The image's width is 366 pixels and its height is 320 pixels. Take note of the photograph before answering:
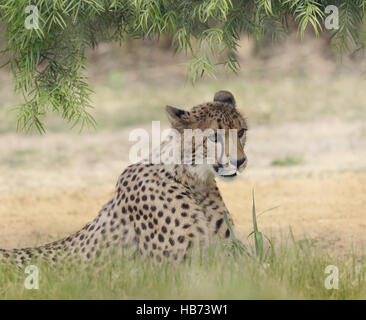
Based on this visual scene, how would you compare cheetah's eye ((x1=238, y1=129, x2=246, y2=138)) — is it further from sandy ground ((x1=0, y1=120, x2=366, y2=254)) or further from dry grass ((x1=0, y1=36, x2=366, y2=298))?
sandy ground ((x1=0, y1=120, x2=366, y2=254))

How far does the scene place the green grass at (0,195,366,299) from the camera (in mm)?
3602

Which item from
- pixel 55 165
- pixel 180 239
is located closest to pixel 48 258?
pixel 180 239

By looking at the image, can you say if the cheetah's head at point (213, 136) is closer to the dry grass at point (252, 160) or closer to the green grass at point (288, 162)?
the dry grass at point (252, 160)

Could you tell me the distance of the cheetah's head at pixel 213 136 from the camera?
4043 mm

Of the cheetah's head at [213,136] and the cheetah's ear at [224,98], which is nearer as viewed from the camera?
the cheetah's head at [213,136]

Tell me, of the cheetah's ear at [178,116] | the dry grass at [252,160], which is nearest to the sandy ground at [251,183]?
the dry grass at [252,160]

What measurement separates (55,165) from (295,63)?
700cm

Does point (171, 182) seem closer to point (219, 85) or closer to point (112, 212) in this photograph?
point (112, 212)

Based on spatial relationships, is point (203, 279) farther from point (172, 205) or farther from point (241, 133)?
point (241, 133)

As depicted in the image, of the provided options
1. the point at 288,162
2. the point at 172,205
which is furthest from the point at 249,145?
the point at 172,205

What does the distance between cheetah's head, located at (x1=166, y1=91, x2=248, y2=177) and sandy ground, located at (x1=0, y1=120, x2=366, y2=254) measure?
1.04 m

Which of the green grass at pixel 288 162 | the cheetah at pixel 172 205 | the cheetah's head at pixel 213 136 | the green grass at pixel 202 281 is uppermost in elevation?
the green grass at pixel 288 162

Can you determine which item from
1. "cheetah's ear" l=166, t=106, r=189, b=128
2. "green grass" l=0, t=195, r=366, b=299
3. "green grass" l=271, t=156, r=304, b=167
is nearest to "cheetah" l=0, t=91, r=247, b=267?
"cheetah's ear" l=166, t=106, r=189, b=128

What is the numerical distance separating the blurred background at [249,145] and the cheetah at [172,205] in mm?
394
